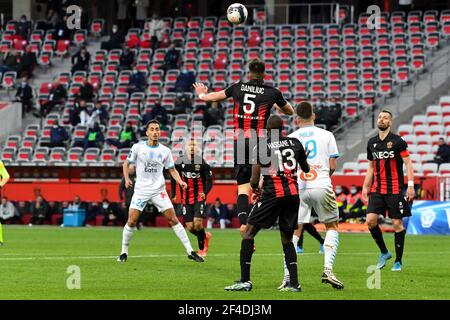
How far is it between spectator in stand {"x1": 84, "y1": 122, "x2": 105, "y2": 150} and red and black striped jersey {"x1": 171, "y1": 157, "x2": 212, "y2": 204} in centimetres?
2028

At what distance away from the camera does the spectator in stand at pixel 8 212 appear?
3966 cm

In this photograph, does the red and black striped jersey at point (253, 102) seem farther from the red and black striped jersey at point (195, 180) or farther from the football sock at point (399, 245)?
the red and black striped jersey at point (195, 180)

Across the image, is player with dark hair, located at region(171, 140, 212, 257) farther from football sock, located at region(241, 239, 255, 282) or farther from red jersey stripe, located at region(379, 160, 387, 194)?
football sock, located at region(241, 239, 255, 282)

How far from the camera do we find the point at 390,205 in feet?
59.5

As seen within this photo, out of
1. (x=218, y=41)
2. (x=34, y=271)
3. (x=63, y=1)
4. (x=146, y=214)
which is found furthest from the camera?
(x=63, y=1)

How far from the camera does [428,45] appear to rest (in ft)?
144

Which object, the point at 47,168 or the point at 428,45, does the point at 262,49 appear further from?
the point at 47,168

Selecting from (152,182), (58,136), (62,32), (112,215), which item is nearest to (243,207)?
(152,182)

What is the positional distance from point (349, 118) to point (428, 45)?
5.59 m

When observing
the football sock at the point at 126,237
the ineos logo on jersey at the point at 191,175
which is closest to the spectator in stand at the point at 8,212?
the ineos logo on jersey at the point at 191,175

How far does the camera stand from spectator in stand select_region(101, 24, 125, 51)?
49.0m

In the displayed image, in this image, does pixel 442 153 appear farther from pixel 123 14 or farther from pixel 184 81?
pixel 123 14

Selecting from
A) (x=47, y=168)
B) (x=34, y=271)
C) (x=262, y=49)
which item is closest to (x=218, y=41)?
(x=262, y=49)

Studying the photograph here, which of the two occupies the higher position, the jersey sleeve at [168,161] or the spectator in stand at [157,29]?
the spectator in stand at [157,29]
